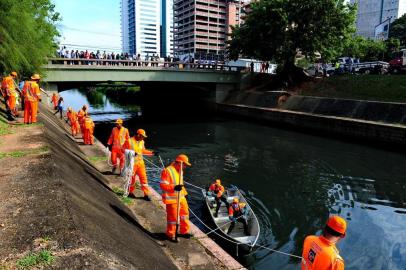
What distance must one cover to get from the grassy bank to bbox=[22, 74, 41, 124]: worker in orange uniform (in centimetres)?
3112

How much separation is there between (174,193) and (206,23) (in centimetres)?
14849

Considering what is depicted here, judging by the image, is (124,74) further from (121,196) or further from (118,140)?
(121,196)

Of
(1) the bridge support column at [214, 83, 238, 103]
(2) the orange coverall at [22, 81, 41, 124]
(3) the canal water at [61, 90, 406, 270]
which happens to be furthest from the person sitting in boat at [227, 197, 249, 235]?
(1) the bridge support column at [214, 83, 238, 103]

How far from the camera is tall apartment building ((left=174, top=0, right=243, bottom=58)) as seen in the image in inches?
5699

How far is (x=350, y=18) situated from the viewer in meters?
39.2

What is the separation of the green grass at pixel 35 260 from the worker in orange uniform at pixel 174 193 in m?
3.24

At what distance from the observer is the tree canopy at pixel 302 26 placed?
3900 centimetres

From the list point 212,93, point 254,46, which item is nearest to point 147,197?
point 254,46

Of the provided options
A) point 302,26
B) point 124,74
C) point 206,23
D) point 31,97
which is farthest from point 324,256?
point 206,23

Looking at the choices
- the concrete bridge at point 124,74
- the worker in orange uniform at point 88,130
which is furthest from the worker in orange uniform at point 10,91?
the concrete bridge at point 124,74

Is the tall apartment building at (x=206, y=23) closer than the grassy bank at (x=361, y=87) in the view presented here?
No

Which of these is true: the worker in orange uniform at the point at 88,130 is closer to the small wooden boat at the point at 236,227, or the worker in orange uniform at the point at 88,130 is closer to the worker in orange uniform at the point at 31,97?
the worker in orange uniform at the point at 31,97

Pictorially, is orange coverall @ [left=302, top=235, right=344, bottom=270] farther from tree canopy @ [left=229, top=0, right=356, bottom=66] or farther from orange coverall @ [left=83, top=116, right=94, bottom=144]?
tree canopy @ [left=229, top=0, right=356, bottom=66]

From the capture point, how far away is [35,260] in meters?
4.50
